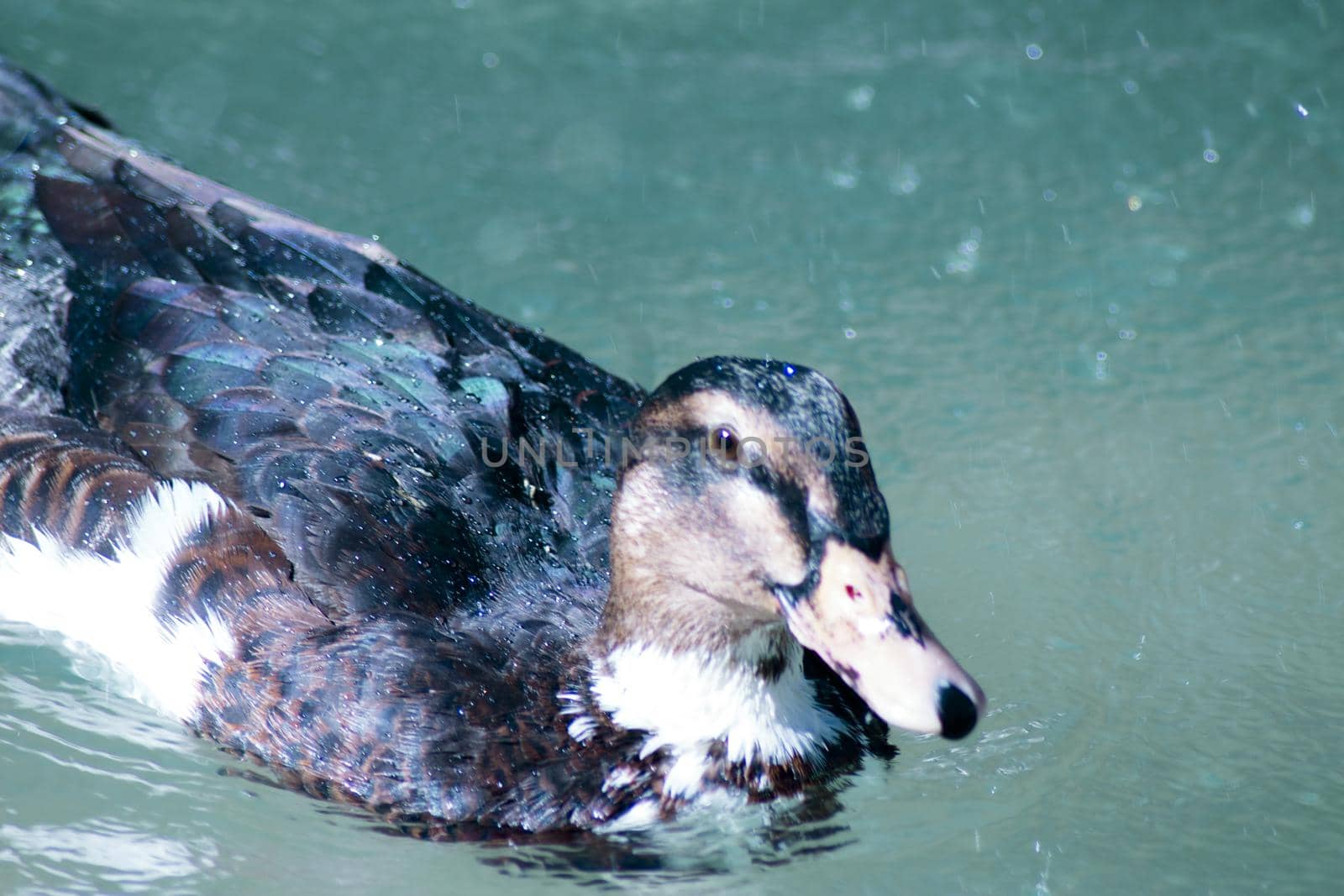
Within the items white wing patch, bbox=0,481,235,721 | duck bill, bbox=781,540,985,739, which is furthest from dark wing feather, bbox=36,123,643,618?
duck bill, bbox=781,540,985,739

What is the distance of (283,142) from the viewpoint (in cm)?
605

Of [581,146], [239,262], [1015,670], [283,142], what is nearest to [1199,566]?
[1015,670]

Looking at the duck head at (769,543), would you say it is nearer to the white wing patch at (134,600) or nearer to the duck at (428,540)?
the duck at (428,540)

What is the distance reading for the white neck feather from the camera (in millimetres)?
3150

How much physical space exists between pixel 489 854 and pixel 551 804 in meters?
0.16

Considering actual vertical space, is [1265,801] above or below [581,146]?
below

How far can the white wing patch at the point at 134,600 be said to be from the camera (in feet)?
11.2

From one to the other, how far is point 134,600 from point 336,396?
0.66m

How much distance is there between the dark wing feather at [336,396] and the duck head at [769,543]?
1.41 ft

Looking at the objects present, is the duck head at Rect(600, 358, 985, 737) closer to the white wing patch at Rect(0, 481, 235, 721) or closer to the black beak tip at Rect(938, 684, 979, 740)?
the black beak tip at Rect(938, 684, 979, 740)

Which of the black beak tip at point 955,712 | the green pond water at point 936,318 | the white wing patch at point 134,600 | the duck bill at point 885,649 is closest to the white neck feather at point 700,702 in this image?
the green pond water at point 936,318

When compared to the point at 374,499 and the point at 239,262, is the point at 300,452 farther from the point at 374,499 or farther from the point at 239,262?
the point at 239,262

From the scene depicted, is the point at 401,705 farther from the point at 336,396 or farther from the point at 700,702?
the point at 336,396

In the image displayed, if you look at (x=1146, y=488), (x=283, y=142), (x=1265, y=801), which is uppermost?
(x=283, y=142)
